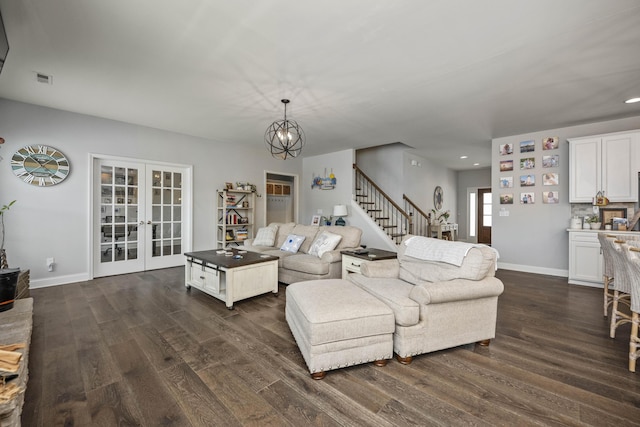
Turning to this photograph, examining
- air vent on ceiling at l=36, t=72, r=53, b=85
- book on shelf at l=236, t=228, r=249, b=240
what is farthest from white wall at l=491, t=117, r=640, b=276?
air vent on ceiling at l=36, t=72, r=53, b=85

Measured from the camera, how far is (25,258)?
3.85 m

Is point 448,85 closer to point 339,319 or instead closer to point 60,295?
point 339,319

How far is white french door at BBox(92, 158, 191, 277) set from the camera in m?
4.52

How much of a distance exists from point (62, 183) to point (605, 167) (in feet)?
27.0

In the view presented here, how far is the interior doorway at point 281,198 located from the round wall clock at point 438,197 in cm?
427

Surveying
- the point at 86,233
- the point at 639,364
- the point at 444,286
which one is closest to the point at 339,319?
the point at 444,286

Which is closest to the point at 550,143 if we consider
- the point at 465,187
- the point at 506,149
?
the point at 506,149

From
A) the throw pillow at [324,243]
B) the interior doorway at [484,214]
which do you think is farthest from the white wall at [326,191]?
the interior doorway at [484,214]

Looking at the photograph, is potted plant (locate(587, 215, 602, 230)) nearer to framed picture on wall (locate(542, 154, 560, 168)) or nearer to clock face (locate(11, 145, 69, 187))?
framed picture on wall (locate(542, 154, 560, 168))

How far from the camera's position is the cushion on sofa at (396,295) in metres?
2.03

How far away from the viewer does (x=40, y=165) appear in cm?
392

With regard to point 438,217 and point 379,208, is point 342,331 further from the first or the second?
point 438,217

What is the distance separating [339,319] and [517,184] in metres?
5.05

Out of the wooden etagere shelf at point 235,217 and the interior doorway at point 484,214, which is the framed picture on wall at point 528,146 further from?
the wooden etagere shelf at point 235,217
